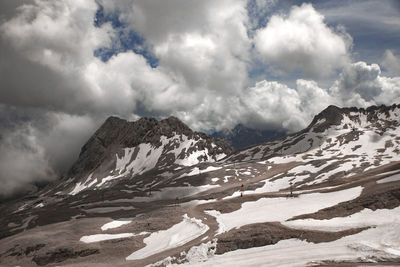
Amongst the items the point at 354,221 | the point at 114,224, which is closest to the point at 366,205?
the point at 354,221

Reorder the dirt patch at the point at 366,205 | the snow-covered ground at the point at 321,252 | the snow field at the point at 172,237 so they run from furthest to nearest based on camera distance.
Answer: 1. the snow field at the point at 172,237
2. the dirt patch at the point at 366,205
3. the snow-covered ground at the point at 321,252

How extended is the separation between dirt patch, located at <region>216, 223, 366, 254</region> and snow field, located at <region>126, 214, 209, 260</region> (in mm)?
11803

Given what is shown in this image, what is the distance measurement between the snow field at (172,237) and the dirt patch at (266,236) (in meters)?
11.8

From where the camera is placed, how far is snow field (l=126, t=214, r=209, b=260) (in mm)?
49503

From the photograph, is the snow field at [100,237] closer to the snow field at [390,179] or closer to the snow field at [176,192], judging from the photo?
the snow field at [390,179]

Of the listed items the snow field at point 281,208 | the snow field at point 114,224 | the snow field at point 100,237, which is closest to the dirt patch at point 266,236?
the snow field at point 281,208

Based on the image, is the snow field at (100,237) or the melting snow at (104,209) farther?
the melting snow at (104,209)

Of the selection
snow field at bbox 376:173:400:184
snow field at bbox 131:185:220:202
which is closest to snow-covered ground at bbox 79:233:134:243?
snow field at bbox 376:173:400:184

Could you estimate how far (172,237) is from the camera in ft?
183

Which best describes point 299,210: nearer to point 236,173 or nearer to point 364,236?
point 364,236

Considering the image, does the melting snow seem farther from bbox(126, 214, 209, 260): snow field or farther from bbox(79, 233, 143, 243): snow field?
bbox(126, 214, 209, 260): snow field

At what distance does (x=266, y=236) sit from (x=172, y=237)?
74.6ft

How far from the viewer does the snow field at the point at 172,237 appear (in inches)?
1949

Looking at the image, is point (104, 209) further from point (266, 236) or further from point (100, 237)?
point (266, 236)
